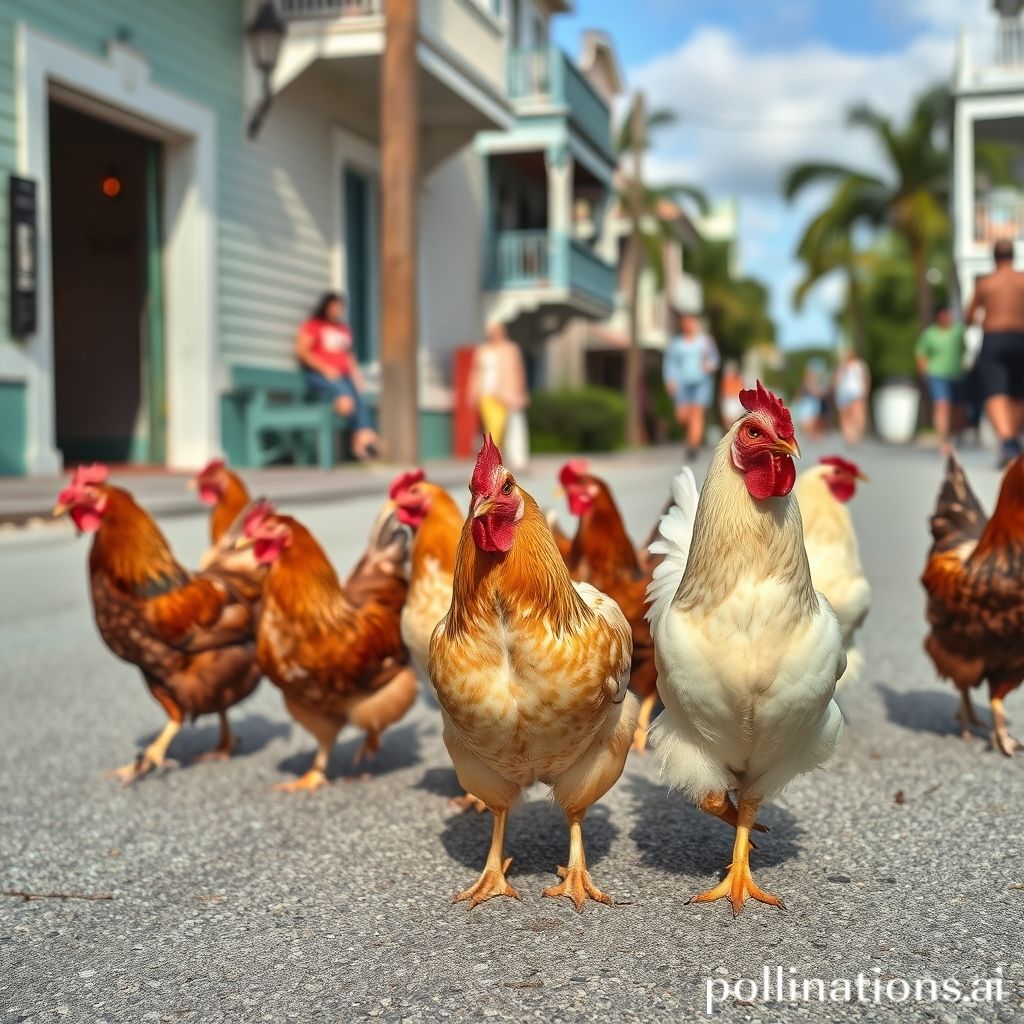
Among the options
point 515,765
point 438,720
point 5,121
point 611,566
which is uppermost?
point 5,121

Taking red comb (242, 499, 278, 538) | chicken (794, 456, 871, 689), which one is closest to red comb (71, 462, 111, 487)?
red comb (242, 499, 278, 538)

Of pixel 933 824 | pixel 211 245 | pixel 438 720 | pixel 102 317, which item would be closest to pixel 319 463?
pixel 211 245

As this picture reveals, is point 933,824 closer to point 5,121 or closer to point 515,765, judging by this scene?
point 515,765

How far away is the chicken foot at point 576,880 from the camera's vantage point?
292 cm

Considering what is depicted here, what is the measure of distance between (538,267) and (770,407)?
2043 cm

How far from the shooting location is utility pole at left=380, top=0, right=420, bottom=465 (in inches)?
533

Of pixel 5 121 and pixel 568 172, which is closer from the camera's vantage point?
pixel 5 121

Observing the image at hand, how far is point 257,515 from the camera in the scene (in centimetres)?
418

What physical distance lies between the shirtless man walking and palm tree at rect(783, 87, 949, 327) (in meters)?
29.2

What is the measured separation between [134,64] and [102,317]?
4.29m

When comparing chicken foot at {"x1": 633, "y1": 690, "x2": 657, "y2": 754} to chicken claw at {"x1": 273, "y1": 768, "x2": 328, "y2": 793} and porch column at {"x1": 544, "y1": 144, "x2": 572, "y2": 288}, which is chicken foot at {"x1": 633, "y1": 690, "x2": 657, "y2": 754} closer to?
chicken claw at {"x1": 273, "y1": 768, "x2": 328, "y2": 793}

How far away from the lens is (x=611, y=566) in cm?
457

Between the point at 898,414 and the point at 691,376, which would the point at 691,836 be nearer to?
the point at 691,376

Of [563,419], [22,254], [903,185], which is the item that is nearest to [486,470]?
[22,254]
